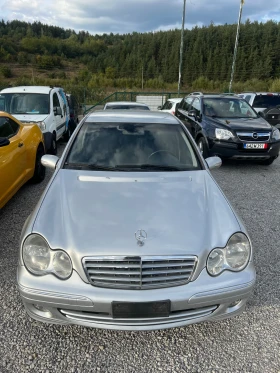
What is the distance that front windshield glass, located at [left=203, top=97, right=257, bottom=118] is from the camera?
7801mm

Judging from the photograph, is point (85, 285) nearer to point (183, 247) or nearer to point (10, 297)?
point (183, 247)

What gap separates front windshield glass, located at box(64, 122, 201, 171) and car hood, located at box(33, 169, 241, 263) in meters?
0.18

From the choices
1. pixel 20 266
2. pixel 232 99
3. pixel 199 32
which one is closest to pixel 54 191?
pixel 20 266

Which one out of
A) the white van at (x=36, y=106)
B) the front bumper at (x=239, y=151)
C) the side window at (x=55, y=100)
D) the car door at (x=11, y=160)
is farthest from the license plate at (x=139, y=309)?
the side window at (x=55, y=100)

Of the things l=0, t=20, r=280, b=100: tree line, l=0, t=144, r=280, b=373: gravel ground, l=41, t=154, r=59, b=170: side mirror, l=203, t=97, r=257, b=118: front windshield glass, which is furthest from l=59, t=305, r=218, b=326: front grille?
l=0, t=20, r=280, b=100: tree line

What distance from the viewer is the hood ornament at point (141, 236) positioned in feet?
6.87

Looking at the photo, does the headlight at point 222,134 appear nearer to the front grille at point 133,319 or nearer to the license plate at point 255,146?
the license plate at point 255,146

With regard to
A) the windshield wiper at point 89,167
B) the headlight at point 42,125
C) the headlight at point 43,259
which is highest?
the windshield wiper at point 89,167

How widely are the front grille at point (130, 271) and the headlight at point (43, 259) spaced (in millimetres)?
162

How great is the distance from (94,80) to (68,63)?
37.5 m

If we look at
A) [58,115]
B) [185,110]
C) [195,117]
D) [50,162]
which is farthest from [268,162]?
[50,162]

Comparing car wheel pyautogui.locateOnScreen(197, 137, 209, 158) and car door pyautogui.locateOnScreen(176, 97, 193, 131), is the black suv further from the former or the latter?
car door pyautogui.locateOnScreen(176, 97, 193, 131)

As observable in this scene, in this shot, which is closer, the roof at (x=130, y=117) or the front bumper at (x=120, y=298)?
the front bumper at (x=120, y=298)

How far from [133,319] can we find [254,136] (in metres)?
5.94
